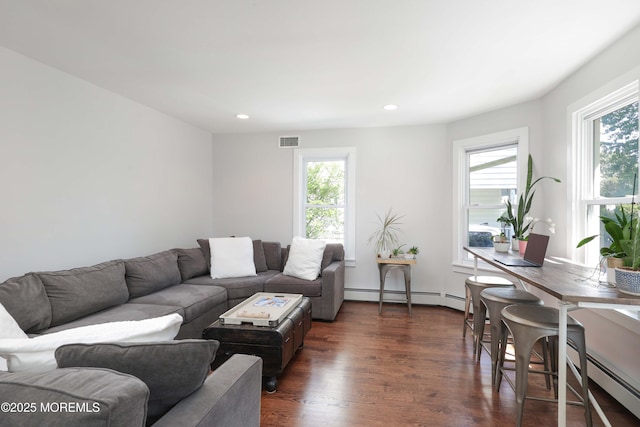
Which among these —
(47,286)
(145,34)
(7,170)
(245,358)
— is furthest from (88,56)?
(245,358)

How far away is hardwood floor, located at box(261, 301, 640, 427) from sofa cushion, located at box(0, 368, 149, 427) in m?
1.45

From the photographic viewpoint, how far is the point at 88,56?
7.79 feet

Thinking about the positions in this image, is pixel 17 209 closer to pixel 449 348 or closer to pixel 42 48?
pixel 42 48

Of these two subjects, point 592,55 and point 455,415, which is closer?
point 455,415

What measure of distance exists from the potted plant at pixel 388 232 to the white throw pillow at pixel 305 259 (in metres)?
0.87

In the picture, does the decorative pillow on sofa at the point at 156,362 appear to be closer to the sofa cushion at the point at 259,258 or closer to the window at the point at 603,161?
the window at the point at 603,161

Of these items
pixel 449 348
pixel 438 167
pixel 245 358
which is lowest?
pixel 449 348

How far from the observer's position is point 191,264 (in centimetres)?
367

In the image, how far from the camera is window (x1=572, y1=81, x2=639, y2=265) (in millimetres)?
2176

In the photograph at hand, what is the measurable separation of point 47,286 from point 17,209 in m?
0.65

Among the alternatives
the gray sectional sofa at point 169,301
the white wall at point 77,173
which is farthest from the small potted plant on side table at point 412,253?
the white wall at point 77,173

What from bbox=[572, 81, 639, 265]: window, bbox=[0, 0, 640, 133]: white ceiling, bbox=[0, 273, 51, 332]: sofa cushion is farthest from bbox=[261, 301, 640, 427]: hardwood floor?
bbox=[0, 0, 640, 133]: white ceiling

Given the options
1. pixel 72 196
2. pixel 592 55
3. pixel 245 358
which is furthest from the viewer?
pixel 72 196

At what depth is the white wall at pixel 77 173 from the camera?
2301mm
